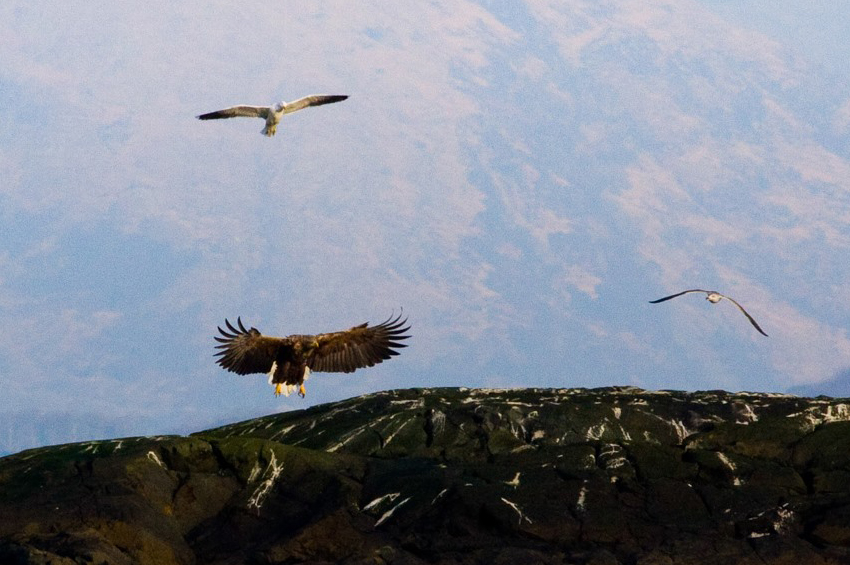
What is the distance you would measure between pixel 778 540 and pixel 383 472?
9.27 m

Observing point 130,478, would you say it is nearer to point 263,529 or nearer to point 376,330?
point 263,529

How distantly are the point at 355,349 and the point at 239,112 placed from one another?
13620mm

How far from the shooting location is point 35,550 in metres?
26.0

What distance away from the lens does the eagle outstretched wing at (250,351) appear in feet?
115

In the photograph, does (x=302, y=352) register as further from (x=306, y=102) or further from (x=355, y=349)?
(x=306, y=102)

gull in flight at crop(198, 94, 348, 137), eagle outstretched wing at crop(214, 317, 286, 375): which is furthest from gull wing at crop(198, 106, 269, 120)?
eagle outstretched wing at crop(214, 317, 286, 375)

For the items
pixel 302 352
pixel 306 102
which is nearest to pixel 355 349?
pixel 302 352

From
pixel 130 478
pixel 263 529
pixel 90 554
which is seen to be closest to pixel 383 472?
pixel 263 529

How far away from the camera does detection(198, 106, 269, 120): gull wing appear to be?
1732 inches

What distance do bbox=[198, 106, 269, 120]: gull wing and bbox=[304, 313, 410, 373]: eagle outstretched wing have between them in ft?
38.1

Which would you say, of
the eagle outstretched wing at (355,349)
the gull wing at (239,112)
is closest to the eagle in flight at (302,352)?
the eagle outstretched wing at (355,349)

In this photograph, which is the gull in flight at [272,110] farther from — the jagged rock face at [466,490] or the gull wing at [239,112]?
the jagged rock face at [466,490]

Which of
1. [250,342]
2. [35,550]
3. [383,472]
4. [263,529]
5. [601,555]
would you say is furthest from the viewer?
[250,342]

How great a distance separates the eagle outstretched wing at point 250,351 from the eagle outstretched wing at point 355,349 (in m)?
1.03
